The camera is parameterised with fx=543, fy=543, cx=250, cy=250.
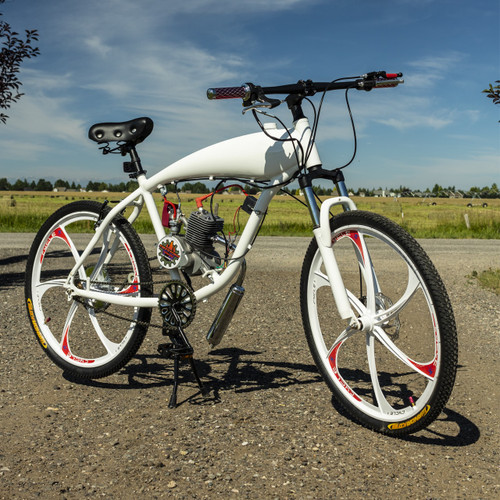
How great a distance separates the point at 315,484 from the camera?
2.40m

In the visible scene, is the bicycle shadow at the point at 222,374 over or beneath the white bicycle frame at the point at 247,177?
beneath

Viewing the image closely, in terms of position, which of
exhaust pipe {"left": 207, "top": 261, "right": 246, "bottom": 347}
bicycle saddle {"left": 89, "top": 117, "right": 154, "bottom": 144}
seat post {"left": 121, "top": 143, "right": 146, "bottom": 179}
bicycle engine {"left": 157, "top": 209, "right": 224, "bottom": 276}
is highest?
bicycle saddle {"left": 89, "top": 117, "right": 154, "bottom": 144}

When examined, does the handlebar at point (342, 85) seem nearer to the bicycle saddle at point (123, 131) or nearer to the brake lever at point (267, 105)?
the brake lever at point (267, 105)

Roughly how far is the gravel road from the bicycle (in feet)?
0.65

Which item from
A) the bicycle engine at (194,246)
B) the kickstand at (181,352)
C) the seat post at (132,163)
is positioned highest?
the seat post at (132,163)

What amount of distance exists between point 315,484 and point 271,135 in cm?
181

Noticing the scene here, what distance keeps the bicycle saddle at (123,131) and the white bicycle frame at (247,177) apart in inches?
10.3

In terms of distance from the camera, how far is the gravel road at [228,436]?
2.40 m

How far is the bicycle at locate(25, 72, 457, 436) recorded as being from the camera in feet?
8.91

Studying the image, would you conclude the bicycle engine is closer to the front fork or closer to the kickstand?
the kickstand

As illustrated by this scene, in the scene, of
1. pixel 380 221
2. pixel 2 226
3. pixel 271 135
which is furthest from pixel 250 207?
pixel 2 226

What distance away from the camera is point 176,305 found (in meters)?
3.41

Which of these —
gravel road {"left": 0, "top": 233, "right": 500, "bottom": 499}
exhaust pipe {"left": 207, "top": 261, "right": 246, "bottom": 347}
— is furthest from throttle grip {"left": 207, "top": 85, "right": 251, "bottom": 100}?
gravel road {"left": 0, "top": 233, "right": 500, "bottom": 499}

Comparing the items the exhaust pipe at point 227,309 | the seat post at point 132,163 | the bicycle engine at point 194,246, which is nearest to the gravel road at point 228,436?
the exhaust pipe at point 227,309
